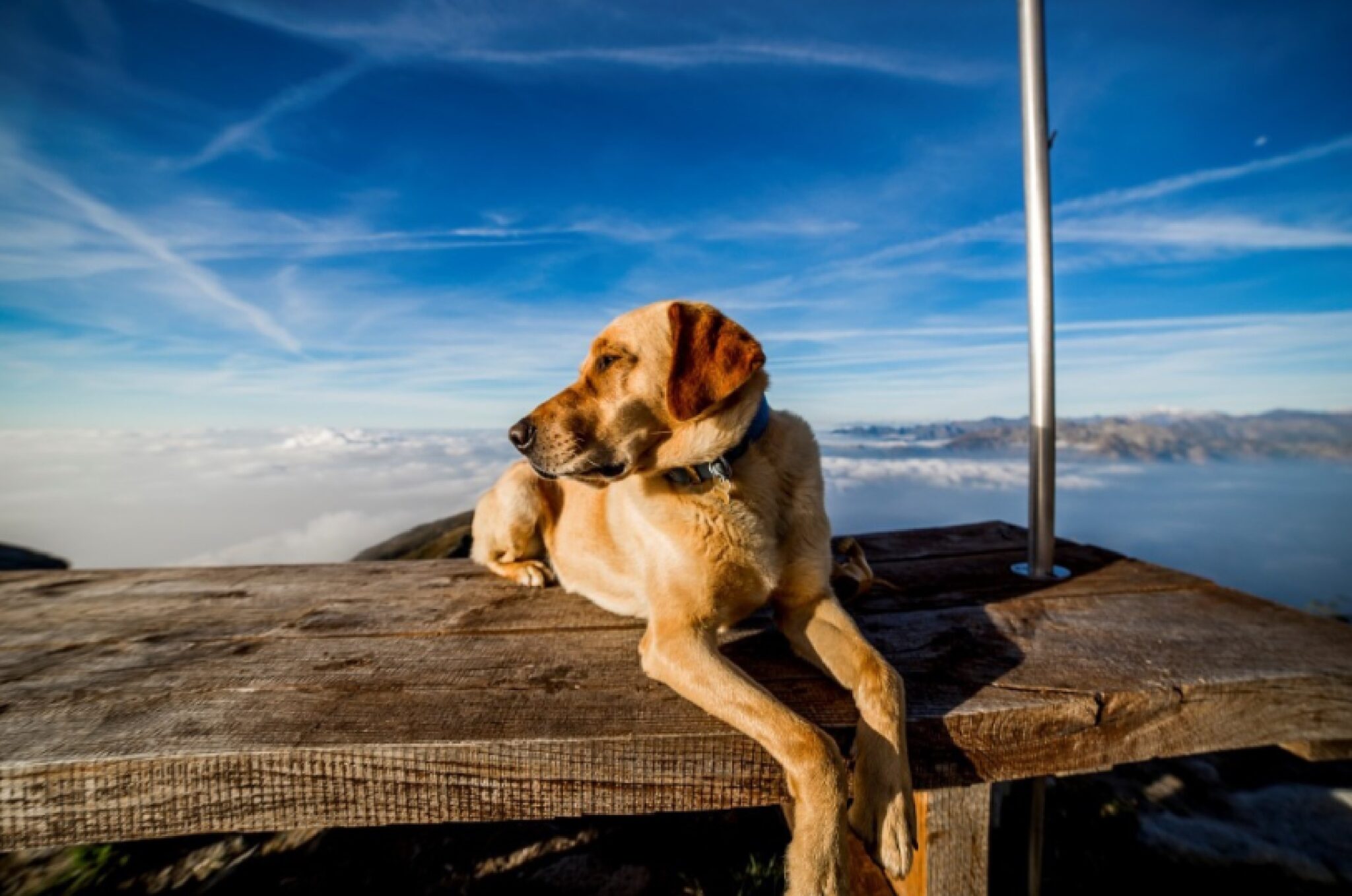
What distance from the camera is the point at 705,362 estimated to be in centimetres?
232

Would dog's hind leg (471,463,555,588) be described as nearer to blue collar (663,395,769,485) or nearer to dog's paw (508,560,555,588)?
dog's paw (508,560,555,588)

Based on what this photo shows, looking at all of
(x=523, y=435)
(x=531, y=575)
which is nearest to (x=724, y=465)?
(x=523, y=435)

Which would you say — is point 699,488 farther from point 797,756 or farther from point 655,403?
point 797,756

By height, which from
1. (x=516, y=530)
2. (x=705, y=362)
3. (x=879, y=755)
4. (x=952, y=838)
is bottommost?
(x=952, y=838)

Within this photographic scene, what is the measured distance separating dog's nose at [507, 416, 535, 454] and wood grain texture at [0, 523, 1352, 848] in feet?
2.58

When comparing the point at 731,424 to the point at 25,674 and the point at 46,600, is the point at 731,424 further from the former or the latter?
the point at 46,600

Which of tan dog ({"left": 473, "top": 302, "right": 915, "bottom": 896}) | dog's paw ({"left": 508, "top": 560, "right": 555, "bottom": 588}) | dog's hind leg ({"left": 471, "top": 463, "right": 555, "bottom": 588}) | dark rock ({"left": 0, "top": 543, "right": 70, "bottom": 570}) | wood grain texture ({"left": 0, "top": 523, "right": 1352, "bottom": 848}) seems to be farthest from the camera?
dark rock ({"left": 0, "top": 543, "right": 70, "bottom": 570})

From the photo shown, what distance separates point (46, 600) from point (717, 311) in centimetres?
402

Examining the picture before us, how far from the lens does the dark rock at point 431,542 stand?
581 cm

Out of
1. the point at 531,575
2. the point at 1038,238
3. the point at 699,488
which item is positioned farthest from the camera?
the point at 531,575

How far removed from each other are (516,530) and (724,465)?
1.72m

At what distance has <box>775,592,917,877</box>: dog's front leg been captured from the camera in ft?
5.16

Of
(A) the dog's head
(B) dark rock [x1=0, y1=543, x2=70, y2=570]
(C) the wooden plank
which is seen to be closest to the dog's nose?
(A) the dog's head

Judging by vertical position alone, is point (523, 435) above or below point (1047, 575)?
above
